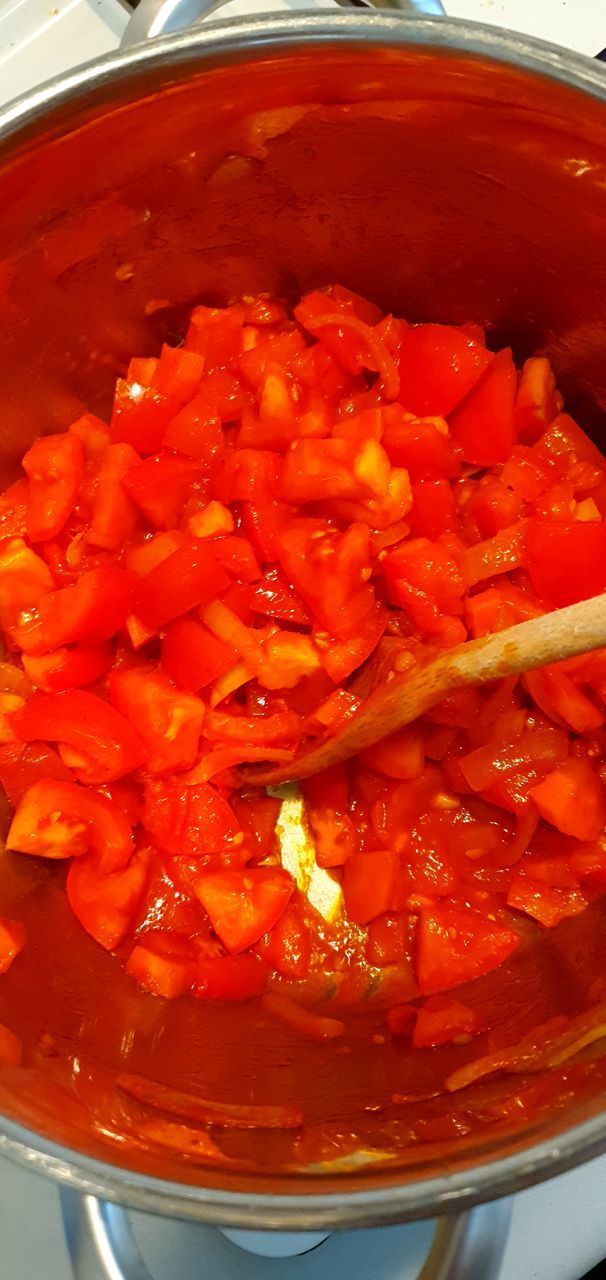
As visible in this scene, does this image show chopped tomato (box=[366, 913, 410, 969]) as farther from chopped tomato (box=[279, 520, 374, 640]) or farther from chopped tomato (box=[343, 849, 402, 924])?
chopped tomato (box=[279, 520, 374, 640])

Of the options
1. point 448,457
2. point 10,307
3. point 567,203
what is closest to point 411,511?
point 448,457

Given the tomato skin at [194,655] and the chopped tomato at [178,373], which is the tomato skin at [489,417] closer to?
the chopped tomato at [178,373]

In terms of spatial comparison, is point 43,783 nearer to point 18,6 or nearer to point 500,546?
point 500,546

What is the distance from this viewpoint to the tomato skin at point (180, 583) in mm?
1597

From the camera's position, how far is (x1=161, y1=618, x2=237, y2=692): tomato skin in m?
1.65

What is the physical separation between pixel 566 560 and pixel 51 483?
0.99m

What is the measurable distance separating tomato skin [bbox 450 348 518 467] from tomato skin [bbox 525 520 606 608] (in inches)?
7.1

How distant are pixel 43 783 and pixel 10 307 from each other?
0.85 m

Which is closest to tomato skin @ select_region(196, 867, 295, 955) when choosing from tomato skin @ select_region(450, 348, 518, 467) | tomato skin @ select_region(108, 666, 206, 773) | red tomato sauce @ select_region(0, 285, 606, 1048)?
red tomato sauce @ select_region(0, 285, 606, 1048)

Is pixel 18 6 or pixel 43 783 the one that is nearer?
pixel 43 783

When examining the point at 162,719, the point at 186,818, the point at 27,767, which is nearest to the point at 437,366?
the point at 162,719

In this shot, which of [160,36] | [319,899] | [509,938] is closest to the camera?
[160,36]

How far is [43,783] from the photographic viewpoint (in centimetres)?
165

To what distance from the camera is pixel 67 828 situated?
1.61 metres
